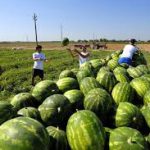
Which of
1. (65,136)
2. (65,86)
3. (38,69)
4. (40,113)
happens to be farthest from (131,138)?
(38,69)

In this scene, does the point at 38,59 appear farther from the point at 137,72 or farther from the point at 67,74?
the point at 137,72

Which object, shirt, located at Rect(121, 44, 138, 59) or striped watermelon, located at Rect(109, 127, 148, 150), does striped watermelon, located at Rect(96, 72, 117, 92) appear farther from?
shirt, located at Rect(121, 44, 138, 59)

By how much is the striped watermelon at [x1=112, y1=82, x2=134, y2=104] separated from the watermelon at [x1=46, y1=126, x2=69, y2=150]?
1.39m

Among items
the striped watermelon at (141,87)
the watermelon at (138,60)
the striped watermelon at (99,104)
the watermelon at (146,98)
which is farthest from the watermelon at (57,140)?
the watermelon at (138,60)

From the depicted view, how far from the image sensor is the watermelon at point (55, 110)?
4.39 meters

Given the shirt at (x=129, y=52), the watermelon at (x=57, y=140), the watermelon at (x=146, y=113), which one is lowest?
the watermelon at (x=57, y=140)

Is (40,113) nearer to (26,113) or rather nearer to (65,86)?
(26,113)

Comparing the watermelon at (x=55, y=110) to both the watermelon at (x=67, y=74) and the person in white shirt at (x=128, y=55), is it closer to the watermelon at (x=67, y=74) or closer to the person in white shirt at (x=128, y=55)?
the watermelon at (x=67, y=74)

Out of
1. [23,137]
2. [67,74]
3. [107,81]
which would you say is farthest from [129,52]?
[23,137]

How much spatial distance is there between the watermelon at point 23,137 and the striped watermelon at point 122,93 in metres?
1.82

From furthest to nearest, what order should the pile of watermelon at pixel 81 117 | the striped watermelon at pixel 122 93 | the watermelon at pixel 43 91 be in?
the watermelon at pixel 43 91
the striped watermelon at pixel 122 93
the pile of watermelon at pixel 81 117

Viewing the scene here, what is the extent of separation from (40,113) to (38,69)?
10066 mm

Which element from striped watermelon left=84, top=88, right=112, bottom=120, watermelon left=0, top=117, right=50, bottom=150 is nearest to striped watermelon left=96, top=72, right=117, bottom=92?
striped watermelon left=84, top=88, right=112, bottom=120

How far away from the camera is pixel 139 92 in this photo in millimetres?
5340
